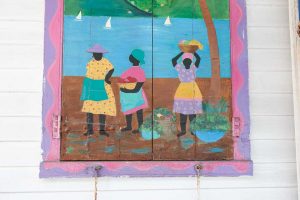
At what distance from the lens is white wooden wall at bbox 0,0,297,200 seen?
1.88 metres

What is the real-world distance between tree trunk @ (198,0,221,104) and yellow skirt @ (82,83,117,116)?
1.56 ft

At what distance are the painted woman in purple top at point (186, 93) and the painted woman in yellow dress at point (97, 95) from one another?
325 mm

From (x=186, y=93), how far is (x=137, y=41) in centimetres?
35

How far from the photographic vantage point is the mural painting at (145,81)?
6.28 ft

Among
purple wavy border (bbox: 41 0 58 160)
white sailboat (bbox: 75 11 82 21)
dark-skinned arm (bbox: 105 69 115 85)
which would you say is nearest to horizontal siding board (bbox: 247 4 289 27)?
dark-skinned arm (bbox: 105 69 115 85)

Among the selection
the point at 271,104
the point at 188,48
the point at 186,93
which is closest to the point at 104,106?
the point at 186,93

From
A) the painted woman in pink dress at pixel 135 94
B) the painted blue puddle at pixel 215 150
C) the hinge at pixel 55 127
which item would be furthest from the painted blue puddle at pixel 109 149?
the painted blue puddle at pixel 215 150

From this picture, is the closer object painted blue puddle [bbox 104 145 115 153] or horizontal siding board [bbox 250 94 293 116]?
painted blue puddle [bbox 104 145 115 153]

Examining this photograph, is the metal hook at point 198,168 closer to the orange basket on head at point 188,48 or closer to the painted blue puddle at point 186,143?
the painted blue puddle at point 186,143

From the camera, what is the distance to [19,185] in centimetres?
187

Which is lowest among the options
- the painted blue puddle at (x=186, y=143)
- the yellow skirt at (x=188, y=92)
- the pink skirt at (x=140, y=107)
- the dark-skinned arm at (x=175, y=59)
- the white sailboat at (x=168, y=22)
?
the painted blue puddle at (x=186, y=143)

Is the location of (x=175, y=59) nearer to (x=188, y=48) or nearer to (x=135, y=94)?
(x=188, y=48)

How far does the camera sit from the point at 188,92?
1.96 metres

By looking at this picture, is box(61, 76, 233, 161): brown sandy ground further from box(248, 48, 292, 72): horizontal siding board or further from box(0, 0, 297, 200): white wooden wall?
box(248, 48, 292, 72): horizontal siding board
